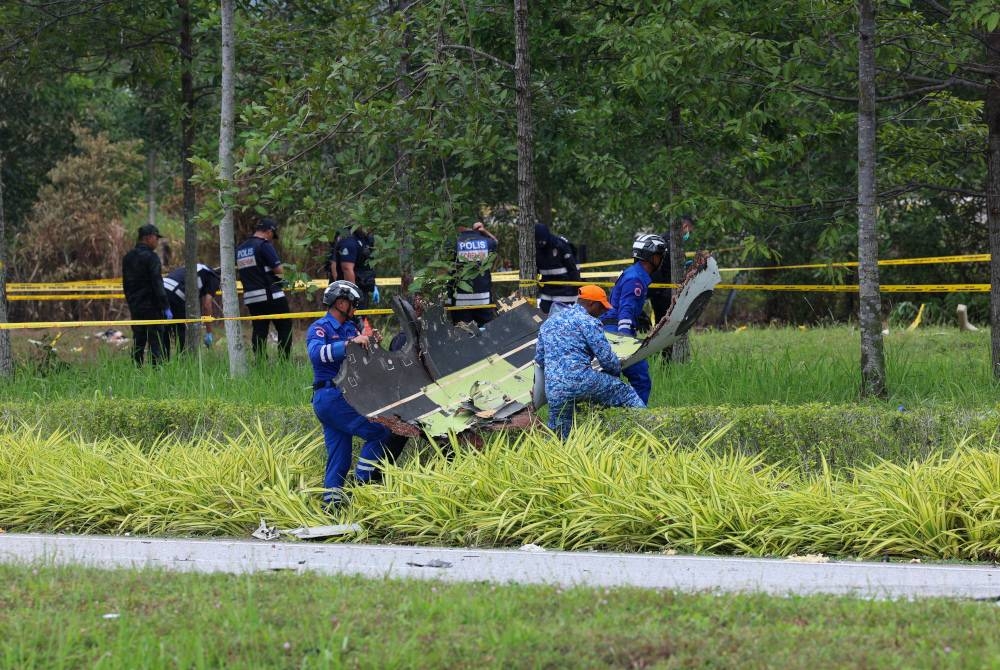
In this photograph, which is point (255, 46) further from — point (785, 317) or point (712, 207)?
point (785, 317)

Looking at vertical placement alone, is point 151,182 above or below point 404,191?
above

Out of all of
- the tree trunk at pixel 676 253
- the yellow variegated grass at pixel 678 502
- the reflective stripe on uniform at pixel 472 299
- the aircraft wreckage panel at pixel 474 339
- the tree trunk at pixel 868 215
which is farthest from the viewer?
the reflective stripe on uniform at pixel 472 299

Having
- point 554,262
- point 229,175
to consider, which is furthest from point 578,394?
point 554,262

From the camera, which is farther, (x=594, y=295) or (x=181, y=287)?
(x=181, y=287)

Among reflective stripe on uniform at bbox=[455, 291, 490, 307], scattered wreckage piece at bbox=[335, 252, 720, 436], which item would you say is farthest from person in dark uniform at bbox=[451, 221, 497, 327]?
scattered wreckage piece at bbox=[335, 252, 720, 436]

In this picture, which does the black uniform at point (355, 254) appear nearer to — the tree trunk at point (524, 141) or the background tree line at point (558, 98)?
the background tree line at point (558, 98)

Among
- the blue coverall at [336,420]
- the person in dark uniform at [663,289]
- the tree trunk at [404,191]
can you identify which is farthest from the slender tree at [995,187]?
the blue coverall at [336,420]

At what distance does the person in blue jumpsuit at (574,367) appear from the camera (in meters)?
9.22

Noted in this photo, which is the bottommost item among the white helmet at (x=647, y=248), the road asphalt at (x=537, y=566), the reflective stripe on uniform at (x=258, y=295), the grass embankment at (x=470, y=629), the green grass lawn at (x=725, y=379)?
the road asphalt at (x=537, y=566)

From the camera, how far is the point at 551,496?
26.5ft

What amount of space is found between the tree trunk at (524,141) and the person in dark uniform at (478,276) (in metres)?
0.39

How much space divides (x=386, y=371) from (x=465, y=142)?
112 inches

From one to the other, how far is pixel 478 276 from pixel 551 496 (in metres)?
5.16

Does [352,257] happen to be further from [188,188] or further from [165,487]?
[165,487]
